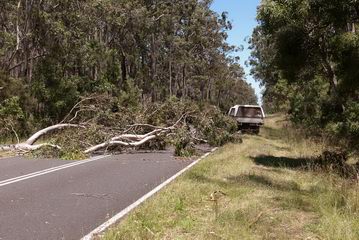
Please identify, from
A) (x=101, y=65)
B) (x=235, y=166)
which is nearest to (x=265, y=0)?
(x=235, y=166)

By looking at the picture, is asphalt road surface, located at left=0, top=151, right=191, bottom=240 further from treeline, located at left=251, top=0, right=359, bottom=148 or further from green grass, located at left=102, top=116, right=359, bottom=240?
treeline, located at left=251, top=0, right=359, bottom=148

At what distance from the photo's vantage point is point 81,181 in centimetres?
1217

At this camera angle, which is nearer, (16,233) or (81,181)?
(16,233)

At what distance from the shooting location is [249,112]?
3503 centimetres

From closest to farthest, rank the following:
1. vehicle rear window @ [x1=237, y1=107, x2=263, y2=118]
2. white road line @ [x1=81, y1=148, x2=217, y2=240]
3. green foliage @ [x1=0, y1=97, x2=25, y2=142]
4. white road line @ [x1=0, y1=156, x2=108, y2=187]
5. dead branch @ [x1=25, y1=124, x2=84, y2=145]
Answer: white road line @ [x1=81, y1=148, x2=217, y2=240]
white road line @ [x1=0, y1=156, x2=108, y2=187]
dead branch @ [x1=25, y1=124, x2=84, y2=145]
green foliage @ [x1=0, y1=97, x2=25, y2=142]
vehicle rear window @ [x1=237, y1=107, x2=263, y2=118]

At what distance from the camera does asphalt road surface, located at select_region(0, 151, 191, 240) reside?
7.56 meters

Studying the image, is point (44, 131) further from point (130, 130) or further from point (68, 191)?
point (68, 191)

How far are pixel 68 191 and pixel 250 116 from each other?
2543 centimetres

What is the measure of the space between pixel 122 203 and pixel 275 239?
143 inches

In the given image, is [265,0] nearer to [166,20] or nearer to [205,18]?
[166,20]

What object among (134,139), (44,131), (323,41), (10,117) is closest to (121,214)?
(323,41)

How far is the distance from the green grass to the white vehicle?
68.1 ft

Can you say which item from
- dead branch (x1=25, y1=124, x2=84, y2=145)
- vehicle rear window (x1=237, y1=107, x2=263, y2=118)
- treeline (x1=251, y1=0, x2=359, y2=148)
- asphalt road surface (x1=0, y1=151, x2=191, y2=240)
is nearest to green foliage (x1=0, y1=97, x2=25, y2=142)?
dead branch (x1=25, y1=124, x2=84, y2=145)

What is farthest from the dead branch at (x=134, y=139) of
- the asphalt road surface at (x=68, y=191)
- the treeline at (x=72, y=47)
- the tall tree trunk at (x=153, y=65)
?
the tall tree trunk at (x=153, y=65)
